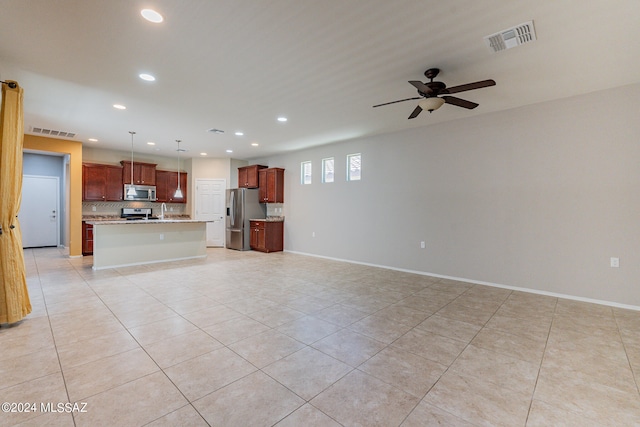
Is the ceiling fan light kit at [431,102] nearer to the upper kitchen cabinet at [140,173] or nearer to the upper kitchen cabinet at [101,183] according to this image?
the upper kitchen cabinet at [140,173]

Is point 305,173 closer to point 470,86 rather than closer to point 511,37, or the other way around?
point 470,86

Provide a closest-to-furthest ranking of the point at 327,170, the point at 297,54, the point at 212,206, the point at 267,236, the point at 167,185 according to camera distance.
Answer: the point at 297,54, the point at 327,170, the point at 267,236, the point at 167,185, the point at 212,206

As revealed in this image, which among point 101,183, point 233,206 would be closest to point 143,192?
point 101,183

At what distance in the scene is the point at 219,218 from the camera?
8891mm

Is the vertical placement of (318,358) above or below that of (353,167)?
below

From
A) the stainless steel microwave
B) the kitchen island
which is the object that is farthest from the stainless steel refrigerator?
the stainless steel microwave

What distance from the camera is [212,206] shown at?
29.1 feet

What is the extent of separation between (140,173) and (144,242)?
9.70 feet

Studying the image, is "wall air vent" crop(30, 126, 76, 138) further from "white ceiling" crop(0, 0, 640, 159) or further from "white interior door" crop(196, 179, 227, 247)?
"white interior door" crop(196, 179, 227, 247)

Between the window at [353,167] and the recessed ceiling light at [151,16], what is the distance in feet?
15.1

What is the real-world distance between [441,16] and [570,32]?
1258 mm

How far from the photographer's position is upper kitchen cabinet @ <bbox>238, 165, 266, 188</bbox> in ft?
27.5

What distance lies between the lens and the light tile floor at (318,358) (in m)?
1.70

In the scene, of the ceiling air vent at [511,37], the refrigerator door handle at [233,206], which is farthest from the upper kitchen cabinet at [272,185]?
the ceiling air vent at [511,37]
